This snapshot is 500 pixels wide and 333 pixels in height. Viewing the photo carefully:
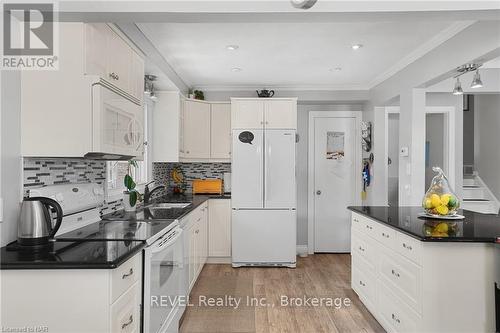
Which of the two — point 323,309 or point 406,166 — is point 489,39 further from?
Result: point 323,309

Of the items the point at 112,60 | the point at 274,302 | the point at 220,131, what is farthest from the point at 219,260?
the point at 112,60

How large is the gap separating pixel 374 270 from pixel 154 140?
2919 millimetres

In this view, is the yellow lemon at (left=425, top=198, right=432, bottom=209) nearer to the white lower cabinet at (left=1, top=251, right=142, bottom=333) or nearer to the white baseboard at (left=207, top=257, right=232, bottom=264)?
the white lower cabinet at (left=1, top=251, right=142, bottom=333)

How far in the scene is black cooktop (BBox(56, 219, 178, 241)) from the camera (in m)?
2.06

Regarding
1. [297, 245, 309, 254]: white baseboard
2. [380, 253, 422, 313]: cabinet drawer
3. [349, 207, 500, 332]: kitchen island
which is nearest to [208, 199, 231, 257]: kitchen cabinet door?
[297, 245, 309, 254]: white baseboard

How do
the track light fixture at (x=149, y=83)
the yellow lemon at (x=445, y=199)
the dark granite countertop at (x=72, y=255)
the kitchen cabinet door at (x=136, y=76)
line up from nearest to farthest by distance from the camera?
the dark granite countertop at (x=72, y=255), the kitchen cabinet door at (x=136, y=76), the yellow lemon at (x=445, y=199), the track light fixture at (x=149, y=83)

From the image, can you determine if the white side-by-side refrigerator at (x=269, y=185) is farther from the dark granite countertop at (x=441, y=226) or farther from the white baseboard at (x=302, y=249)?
the dark granite countertop at (x=441, y=226)

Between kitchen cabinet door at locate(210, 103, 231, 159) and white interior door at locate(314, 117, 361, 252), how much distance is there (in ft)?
4.60

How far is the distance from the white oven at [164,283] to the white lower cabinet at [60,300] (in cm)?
44

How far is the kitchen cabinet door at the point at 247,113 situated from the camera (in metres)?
4.55

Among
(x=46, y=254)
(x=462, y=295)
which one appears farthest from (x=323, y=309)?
(x=46, y=254)

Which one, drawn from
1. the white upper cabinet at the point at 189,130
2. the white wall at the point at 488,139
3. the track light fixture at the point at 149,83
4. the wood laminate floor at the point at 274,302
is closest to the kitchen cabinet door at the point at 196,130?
the white upper cabinet at the point at 189,130

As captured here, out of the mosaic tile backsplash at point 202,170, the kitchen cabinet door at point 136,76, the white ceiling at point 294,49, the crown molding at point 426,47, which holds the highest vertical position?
the white ceiling at point 294,49

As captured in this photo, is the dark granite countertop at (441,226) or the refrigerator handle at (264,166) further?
the refrigerator handle at (264,166)
